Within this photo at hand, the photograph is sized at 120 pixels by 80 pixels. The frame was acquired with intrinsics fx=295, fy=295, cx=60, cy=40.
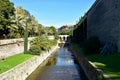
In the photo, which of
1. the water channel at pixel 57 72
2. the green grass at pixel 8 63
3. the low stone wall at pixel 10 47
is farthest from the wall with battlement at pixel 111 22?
the low stone wall at pixel 10 47

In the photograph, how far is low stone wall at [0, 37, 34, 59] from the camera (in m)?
30.3

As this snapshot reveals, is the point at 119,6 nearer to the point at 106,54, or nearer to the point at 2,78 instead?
the point at 106,54

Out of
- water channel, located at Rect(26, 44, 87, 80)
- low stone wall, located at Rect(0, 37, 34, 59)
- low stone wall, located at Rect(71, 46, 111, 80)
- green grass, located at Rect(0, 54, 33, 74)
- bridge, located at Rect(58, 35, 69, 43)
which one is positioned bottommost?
water channel, located at Rect(26, 44, 87, 80)

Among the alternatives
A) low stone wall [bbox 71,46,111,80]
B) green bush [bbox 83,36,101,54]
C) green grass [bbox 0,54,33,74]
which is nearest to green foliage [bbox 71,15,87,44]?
green bush [bbox 83,36,101,54]

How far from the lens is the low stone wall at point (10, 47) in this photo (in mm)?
30323

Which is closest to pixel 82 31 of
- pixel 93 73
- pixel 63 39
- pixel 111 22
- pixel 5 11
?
pixel 5 11

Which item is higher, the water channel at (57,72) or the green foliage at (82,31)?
the green foliage at (82,31)

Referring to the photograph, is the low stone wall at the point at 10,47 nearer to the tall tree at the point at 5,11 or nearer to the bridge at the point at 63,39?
the tall tree at the point at 5,11

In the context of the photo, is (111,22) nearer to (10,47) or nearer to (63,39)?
(10,47)

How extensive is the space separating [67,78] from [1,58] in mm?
7121

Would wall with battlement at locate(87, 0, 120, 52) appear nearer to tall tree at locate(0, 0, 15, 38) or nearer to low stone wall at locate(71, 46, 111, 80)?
low stone wall at locate(71, 46, 111, 80)

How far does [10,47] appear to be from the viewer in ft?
112

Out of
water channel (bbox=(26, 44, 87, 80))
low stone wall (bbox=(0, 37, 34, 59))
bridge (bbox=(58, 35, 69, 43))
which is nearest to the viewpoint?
water channel (bbox=(26, 44, 87, 80))

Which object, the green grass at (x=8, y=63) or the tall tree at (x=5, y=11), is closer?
the green grass at (x=8, y=63)
